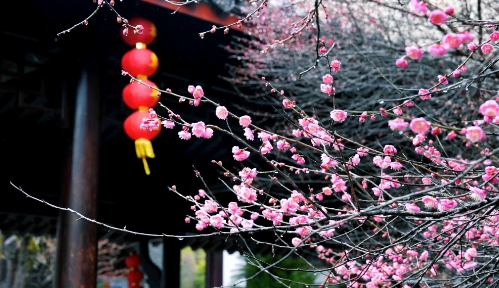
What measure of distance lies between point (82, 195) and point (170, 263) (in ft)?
11.8

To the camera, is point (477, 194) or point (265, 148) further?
point (265, 148)

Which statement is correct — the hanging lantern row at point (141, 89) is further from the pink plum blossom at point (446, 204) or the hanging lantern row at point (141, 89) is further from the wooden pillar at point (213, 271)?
the wooden pillar at point (213, 271)

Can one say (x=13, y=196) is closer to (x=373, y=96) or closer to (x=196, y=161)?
(x=196, y=161)

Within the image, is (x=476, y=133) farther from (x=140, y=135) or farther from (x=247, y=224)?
(x=140, y=135)

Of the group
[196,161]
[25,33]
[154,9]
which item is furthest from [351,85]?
[25,33]

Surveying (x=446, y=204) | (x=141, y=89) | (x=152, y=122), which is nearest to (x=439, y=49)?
(x=446, y=204)

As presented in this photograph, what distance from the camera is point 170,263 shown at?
8.26 metres

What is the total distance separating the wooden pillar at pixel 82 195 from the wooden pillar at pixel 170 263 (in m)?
3.40

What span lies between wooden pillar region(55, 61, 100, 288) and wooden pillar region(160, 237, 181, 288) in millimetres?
3400

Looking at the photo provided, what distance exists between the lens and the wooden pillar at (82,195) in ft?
15.6

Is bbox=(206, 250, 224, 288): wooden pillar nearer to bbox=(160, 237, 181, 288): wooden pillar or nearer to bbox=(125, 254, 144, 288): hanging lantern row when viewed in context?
bbox=(125, 254, 144, 288): hanging lantern row

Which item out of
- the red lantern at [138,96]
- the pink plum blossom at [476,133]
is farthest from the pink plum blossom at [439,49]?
the red lantern at [138,96]

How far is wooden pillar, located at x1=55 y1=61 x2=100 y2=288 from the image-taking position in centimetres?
475

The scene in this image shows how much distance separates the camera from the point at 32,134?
5.57 metres
